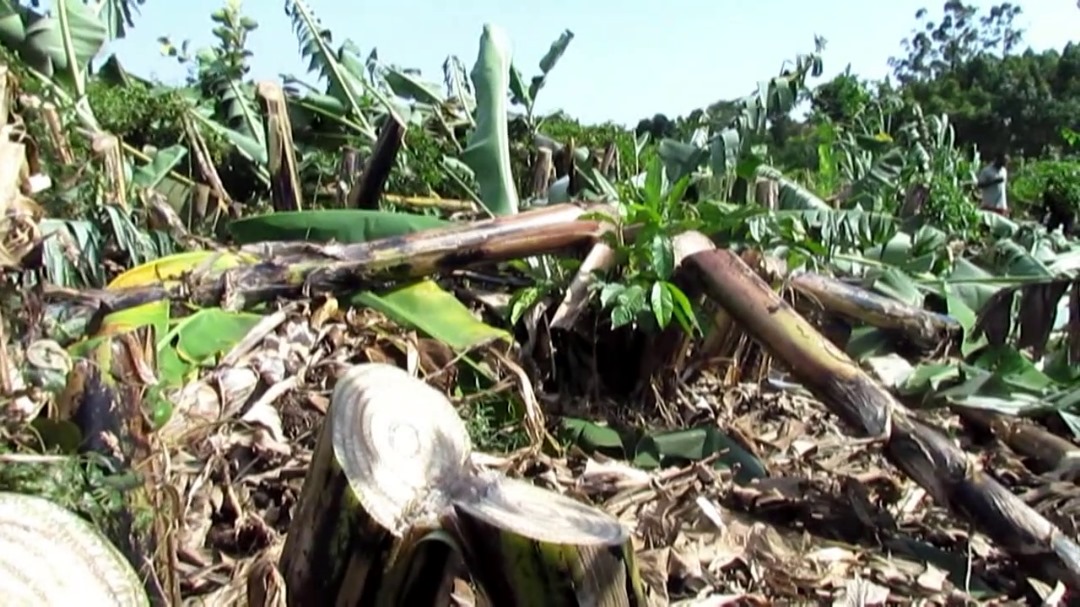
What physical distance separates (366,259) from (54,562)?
2.56 meters

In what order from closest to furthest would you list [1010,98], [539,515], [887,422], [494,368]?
[539,515], [887,422], [494,368], [1010,98]

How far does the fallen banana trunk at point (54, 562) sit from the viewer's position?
148 centimetres

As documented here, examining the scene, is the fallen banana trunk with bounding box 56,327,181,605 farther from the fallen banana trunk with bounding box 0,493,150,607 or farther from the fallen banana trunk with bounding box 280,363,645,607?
the fallen banana trunk with bounding box 0,493,150,607

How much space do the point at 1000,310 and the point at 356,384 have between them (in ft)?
8.80

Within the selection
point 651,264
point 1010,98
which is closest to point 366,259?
point 651,264

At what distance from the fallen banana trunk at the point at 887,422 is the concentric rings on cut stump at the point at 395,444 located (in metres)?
1.81

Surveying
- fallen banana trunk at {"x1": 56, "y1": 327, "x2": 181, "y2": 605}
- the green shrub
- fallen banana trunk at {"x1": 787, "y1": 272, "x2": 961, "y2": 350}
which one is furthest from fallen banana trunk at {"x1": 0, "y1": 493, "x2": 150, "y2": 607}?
the green shrub

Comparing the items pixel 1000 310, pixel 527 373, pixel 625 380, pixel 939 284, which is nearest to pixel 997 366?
pixel 1000 310

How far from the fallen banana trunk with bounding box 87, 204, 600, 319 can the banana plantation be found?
1cm

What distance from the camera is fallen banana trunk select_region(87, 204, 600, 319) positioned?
12.6 ft

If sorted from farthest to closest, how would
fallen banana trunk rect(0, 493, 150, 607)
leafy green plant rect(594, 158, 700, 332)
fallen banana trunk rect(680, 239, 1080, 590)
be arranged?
1. leafy green plant rect(594, 158, 700, 332)
2. fallen banana trunk rect(680, 239, 1080, 590)
3. fallen banana trunk rect(0, 493, 150, 607)

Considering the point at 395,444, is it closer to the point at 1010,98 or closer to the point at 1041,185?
the point at 1041,185

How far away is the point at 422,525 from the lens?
5.62 feet

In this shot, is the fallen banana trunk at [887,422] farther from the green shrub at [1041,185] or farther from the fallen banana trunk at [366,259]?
the green shrub at [1041,185]
